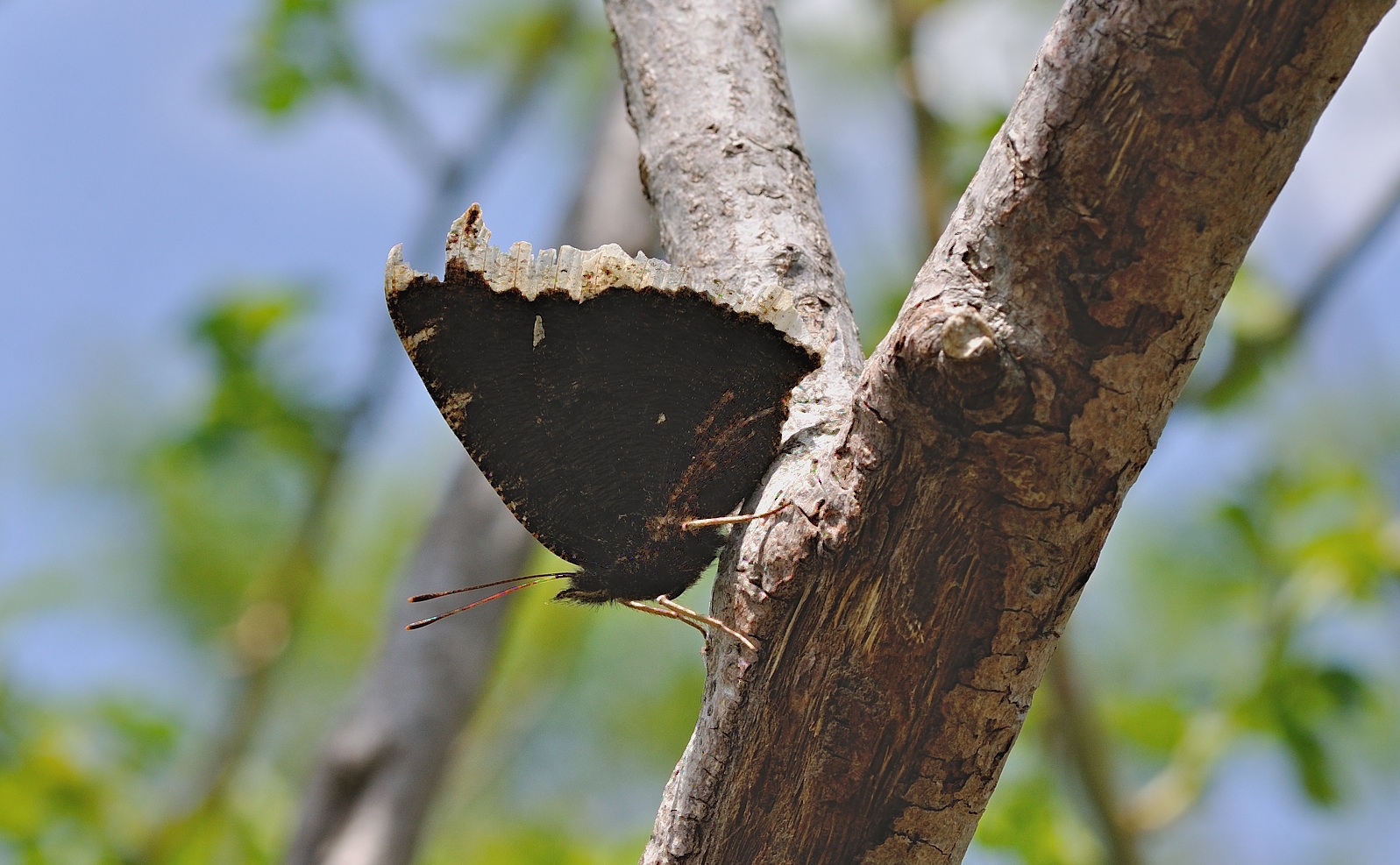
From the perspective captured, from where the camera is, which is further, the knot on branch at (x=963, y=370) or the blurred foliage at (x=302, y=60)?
the blurred foliage at (x=302, y=60)

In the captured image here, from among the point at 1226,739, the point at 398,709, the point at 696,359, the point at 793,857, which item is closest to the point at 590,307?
the point at 696,359

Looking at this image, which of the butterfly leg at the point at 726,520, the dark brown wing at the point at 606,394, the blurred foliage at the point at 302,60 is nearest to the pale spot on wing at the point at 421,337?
the dark brown wing at the point at 606,394

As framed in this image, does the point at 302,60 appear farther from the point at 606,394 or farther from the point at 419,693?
the point at 606,394

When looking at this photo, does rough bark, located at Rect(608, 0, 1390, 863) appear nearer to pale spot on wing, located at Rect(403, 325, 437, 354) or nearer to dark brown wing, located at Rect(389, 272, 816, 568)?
dark brown wing, located at Rect(389, 272, 816, 568)

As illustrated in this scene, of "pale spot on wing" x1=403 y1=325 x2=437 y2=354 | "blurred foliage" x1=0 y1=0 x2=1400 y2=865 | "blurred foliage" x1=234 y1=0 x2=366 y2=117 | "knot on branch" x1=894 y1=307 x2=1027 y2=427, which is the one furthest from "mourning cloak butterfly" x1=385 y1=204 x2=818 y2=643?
"blurred foliage" x1=234 y1=0 x2=366 y2=117

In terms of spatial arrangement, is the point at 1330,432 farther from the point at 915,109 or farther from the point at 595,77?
the point at 595,77

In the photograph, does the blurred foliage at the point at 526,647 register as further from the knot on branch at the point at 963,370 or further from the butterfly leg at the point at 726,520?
the knot on branch at the point at 963,370

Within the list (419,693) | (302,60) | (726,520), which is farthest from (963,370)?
(302,60)
